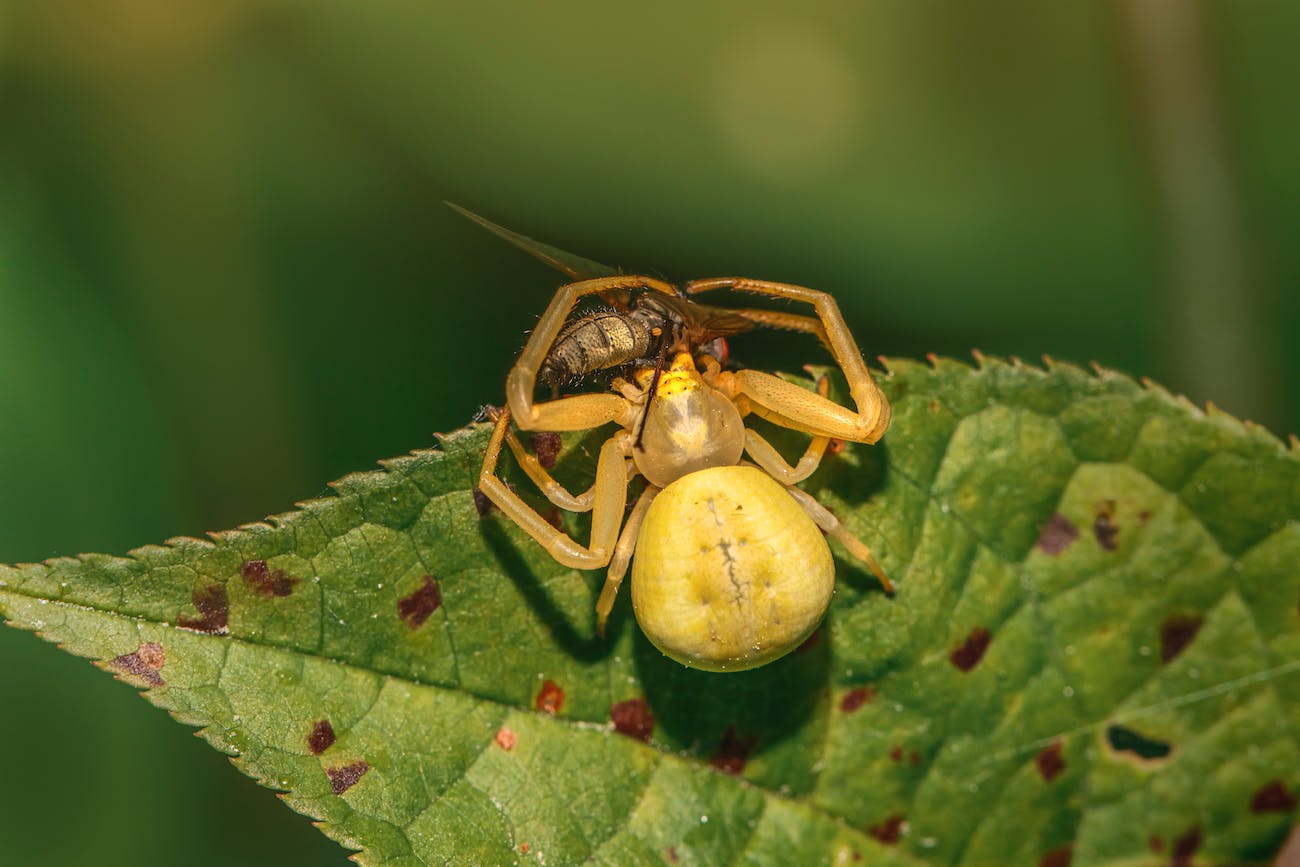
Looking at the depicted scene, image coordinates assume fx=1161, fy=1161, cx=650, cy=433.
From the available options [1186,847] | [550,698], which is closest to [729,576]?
[550,698]

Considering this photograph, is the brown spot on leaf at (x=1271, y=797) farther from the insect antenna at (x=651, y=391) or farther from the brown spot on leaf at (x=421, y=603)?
the brown spot on leaf at (x=421, y=603)

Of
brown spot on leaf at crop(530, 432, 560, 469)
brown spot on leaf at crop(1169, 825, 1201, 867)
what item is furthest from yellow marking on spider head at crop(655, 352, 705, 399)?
brown spot on leaf at crop(1169, 825, 1201, 867)

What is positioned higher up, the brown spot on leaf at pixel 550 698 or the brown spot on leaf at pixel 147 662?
the brown spot on leaf at pixel 147 662

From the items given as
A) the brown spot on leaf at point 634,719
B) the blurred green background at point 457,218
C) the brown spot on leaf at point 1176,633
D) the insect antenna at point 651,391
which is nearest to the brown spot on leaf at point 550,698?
the brown spot on leaf at point 634,719

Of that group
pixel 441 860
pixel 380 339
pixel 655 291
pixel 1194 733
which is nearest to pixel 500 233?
pixel 655 291

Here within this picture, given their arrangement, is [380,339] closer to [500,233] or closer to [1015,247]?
[500,233]

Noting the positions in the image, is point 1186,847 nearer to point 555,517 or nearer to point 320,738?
point 555,517
